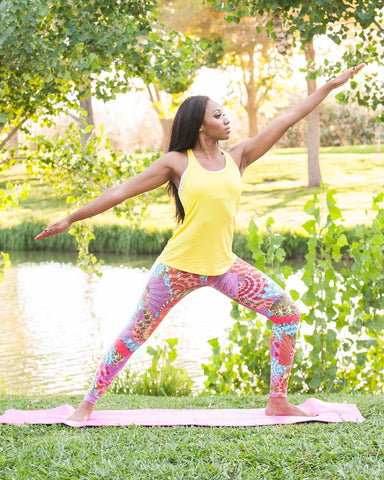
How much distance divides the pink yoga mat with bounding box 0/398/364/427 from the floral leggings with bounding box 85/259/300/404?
194mm

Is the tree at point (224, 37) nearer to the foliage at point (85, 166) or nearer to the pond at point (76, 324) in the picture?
the pond at point (76, 324)

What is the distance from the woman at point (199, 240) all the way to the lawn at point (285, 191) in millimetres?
11593

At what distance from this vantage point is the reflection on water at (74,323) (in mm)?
7577

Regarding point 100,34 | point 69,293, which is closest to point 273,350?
point 100,34

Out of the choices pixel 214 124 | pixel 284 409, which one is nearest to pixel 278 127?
pixel 214 124

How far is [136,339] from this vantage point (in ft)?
12.6

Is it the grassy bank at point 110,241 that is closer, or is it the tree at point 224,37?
the grassy bank at point 110,241

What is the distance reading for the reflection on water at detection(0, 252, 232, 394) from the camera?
7.58 metres

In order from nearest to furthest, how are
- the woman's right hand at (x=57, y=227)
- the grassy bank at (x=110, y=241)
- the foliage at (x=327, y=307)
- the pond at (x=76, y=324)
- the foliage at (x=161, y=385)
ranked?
the woman's right hand at (x=57, y=227) < the foliage at (x=327, y=307) < the foliage at (x=161, y=385) < the pond at (x=76, y=324) < the grassy bank at (x=110, y=241)

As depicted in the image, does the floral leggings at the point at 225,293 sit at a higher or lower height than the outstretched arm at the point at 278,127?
lower

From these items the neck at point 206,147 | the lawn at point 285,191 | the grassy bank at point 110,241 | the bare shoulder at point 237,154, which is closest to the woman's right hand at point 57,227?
the neck at point 206,147

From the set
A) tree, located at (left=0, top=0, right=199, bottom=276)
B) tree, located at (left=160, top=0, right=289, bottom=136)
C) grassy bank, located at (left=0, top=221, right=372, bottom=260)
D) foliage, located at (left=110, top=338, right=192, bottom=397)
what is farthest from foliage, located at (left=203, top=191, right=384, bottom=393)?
tree, located at (left=160, top=0, right=289, bottom=136)

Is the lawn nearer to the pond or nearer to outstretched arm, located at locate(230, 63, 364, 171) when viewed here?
the pond

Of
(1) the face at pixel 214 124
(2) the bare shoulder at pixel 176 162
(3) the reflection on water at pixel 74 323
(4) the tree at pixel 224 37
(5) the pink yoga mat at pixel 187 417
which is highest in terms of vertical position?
(4) the tree at pixel 224 37
